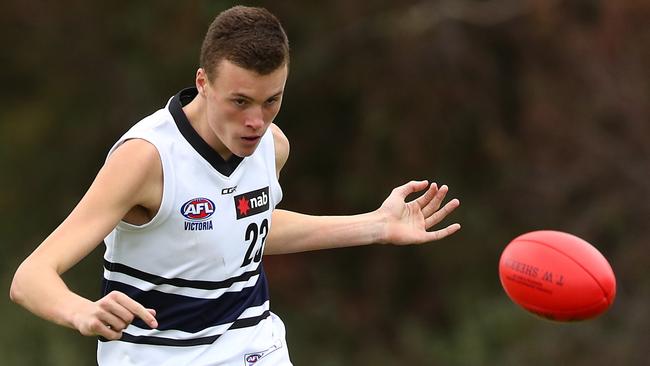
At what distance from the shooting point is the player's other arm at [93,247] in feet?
12.0

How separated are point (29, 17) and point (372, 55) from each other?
4.01 metres

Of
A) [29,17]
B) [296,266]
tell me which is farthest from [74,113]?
[296,266]

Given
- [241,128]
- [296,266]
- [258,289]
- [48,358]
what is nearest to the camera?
[241,128]

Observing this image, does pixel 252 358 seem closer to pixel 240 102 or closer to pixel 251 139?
pixel 251 139

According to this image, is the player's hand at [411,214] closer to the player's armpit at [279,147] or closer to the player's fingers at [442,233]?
the player's fingers at [442,233]

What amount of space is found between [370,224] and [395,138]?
28.8ft

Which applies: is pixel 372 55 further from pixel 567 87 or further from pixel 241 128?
pixel 241 128

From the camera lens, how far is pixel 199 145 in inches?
179

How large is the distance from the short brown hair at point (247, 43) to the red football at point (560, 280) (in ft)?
5.90

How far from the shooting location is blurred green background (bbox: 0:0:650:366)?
12.7 meters

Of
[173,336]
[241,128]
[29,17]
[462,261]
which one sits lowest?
[462,261]

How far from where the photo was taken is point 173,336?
462cm

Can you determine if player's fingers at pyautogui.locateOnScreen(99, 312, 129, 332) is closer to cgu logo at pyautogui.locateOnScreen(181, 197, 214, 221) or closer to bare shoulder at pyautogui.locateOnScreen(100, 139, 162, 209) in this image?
bare shoulder at pyautogui.locateOnScreen(100, 139, 162, 209)

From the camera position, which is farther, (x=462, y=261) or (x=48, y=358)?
(x=462, y=261)
